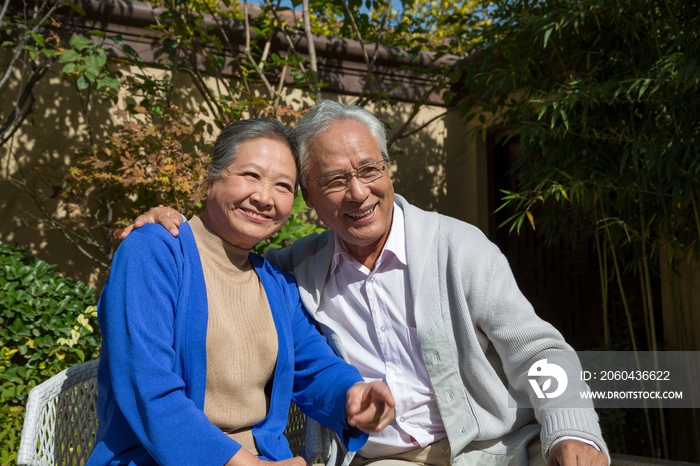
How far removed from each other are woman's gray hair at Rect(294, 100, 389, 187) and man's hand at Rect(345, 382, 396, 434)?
2.49 feet

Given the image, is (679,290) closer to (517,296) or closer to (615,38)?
(615,38)

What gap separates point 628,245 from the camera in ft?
14.1

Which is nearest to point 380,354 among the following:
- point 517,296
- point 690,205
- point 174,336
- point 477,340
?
point 477,340

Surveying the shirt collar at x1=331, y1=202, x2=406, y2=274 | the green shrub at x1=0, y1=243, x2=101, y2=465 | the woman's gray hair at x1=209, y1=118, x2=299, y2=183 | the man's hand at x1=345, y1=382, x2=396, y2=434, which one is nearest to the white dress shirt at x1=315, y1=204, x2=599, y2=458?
the shirt collar at x1=331, y1=202, x2=406, y2=274

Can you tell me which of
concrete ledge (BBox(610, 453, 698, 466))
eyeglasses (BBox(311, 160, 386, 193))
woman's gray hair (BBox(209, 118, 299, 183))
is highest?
woman's gray hair (BBox(209, 118, 299, 183))

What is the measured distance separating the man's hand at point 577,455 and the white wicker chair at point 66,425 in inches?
27.3

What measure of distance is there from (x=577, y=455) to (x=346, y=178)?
1.04 meters

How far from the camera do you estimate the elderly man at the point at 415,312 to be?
2.00 m

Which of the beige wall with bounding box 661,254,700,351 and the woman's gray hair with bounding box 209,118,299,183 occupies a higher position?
the woman's gray hair with bounding box 209,118,299,183

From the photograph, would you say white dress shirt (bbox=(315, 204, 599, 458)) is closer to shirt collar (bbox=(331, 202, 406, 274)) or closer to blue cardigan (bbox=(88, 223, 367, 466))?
shirt collar (bbox=(331, 202, 406, 274))

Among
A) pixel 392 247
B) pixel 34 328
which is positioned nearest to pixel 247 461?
pixel 392 247

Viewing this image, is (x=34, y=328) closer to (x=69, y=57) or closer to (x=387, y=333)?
(x=69, y=57)

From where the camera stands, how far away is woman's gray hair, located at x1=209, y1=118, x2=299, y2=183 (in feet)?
6.35

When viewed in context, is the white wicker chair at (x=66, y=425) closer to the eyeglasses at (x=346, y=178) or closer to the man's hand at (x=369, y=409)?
the man's hand at (x=369, y=409)
